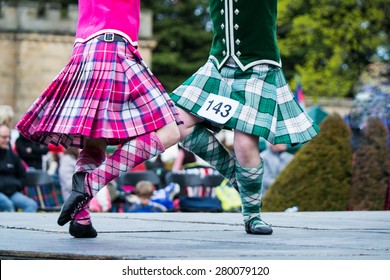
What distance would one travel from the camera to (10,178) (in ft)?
36.7

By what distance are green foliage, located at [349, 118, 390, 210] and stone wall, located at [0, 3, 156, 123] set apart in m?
27.7

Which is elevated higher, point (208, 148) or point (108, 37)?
point (108, 37)

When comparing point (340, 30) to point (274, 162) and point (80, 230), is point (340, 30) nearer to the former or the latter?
point (274, 162)

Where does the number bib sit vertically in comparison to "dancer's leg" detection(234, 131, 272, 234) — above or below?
above

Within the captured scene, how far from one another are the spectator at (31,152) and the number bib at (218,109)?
7.59 metres

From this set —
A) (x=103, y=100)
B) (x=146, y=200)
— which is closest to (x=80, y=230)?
(x=103, y=100)

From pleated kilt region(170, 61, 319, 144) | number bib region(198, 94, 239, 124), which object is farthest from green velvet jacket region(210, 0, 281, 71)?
number bib region(198, 94, 239, 124)

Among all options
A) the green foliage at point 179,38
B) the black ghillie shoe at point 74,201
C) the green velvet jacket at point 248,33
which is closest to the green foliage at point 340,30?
the green foliage at point 179,38

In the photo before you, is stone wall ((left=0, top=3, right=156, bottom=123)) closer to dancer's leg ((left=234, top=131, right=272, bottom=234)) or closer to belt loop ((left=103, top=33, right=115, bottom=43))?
dancer's leg ((left=234, top=131, right=272, bottom=234))

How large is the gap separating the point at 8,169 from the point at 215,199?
2.33 meters

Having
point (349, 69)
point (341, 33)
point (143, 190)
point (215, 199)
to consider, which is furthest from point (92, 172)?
point (349, 69)

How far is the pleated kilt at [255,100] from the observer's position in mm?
5961

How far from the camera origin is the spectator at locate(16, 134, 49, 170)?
13352mm

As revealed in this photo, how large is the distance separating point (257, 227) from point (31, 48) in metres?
34.1
